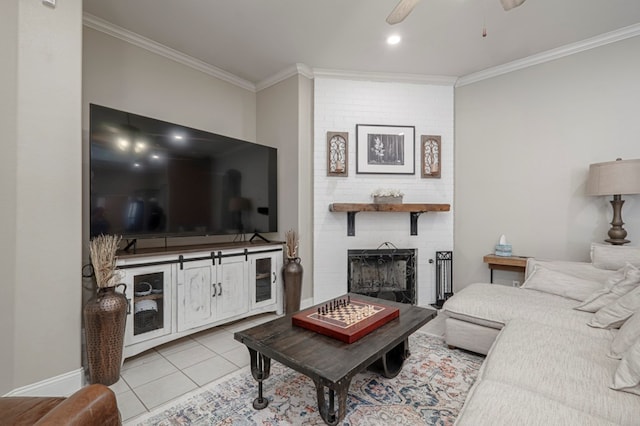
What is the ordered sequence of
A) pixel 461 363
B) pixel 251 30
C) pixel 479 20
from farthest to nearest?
pixel 251 30
pixel 479 20
pixel 461 363

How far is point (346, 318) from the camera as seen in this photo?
75.1 inches

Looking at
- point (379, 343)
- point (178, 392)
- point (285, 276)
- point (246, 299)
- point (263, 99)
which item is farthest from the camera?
point (263, 99)

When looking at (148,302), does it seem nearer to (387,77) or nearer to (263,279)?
(263,279)

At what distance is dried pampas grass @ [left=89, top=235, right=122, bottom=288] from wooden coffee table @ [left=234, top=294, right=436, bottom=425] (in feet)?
3.46

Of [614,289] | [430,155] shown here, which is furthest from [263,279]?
[614,289]

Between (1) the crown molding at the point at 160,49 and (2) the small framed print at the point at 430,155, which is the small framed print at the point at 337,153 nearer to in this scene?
(2) the small framed print at the point at 430,155

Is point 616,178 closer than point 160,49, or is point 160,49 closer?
point 616,178

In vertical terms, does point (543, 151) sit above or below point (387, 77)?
below

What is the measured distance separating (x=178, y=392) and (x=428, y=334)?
2.17 metres

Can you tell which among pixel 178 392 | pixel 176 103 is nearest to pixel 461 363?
pixel 178 392

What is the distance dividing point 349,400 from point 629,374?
1.36 metres

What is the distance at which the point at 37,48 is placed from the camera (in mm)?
1823

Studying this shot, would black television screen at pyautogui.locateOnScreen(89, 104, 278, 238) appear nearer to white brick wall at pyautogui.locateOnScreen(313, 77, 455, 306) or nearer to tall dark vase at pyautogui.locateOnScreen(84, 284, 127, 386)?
tall dark vase at pyautogui.locateOnScreen(84, 284, 127, 386)

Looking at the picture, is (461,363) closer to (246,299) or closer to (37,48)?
(246,299)
